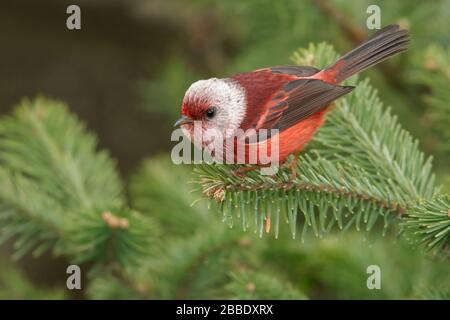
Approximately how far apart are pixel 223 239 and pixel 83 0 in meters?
2.41

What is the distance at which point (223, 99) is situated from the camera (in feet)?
8.02

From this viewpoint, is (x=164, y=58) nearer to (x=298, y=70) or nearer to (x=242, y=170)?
(x=298, y=70)

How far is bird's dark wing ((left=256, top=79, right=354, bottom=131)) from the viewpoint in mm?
2385

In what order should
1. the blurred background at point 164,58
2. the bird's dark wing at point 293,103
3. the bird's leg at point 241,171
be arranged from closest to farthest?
the bird's leg at point 241,171
the bird's dark wing at point 293,103
the blurred background at point 164,58

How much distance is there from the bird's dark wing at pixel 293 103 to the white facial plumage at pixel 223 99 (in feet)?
0.33

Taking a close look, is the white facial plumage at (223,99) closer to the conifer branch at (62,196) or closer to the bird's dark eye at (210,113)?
the bird's dark eye at (210,113)

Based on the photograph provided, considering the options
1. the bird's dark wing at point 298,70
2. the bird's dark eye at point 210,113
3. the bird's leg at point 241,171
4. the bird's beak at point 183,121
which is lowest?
the bird's leg at point 241,171

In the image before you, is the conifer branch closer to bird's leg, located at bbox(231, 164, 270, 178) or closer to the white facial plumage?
bird's leg, located at bbox(231, 164, 270, 178)

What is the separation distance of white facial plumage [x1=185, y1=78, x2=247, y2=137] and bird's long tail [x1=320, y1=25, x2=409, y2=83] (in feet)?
1.12

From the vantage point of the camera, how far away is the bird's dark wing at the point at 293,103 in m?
2.38

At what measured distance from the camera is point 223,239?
88.0 inches

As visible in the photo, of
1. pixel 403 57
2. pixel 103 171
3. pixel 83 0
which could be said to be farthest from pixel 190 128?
pixel 83 0

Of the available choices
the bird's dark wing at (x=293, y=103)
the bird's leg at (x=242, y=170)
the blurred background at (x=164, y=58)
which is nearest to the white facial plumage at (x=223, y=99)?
the bird's dark wing at (x=293, y=103)

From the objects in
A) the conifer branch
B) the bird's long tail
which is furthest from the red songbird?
the conifer branch
